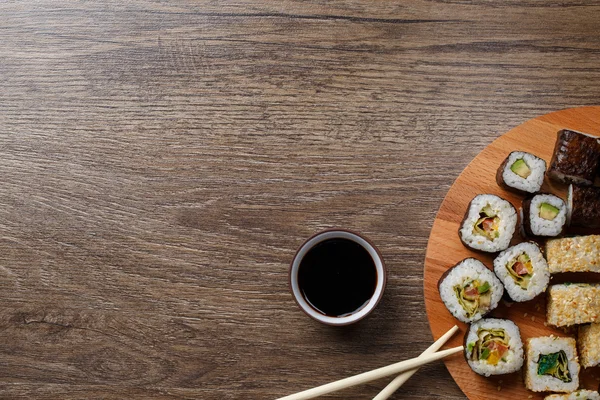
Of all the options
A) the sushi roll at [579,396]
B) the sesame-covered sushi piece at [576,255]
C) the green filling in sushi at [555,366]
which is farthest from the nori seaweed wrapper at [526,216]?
the sushi roll at [579,396]

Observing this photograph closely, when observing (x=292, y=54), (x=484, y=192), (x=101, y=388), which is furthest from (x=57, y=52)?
(x=484, y=192)

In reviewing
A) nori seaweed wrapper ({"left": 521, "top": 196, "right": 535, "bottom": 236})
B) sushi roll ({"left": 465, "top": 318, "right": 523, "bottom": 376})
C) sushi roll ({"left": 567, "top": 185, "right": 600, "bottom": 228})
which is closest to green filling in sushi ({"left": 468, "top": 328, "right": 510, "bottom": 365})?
sushi roll ({"left": 465, "top": 318, "right": 523, "bottom": 376})

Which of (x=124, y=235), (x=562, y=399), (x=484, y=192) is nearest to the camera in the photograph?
(x=562, y=399)

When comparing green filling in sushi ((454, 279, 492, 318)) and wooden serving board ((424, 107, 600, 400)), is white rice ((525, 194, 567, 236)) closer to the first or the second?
wooden serving board ((424, 107, 600, 400))

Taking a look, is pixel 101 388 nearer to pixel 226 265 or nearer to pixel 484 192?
pixel 226 265

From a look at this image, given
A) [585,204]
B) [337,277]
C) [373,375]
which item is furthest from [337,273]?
[585,204]

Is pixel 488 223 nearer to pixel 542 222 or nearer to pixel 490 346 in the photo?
pixel 542 222

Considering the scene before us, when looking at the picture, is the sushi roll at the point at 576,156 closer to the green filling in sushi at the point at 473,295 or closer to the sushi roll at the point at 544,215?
the sushi roll at the point at 544,215
